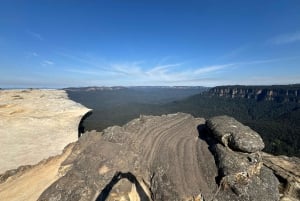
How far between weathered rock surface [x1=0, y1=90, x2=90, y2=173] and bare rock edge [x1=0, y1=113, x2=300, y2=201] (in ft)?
4.68

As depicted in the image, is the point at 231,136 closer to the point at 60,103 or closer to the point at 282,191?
the point at 282,191

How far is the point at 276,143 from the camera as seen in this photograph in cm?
12512

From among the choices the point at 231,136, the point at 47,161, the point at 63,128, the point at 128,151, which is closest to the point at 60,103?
the point at 63,128

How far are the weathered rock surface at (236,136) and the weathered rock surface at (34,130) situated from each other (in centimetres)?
1034

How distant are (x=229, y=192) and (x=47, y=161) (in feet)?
34.4

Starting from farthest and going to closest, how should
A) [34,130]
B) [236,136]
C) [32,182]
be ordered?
[34,130] < [236,136] < [32,182]

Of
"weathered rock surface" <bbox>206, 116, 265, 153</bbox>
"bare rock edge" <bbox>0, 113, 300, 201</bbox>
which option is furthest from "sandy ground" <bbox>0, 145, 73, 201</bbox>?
"weathered rock surface" <bbox>206, 116, 265, 153</bbox>

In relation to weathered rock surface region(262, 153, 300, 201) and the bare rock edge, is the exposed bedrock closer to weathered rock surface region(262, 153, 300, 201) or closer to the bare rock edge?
the bare rock edge

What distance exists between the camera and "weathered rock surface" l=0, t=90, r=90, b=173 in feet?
46.1

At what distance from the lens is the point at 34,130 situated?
17.1 m

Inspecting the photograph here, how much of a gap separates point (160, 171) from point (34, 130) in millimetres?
10773

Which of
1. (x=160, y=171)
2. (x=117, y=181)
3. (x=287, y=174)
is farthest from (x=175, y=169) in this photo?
(x=287, y=174)

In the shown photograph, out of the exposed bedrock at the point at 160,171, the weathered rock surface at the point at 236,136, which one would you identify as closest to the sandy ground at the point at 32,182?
the exposed bedrock at the point at 160,171

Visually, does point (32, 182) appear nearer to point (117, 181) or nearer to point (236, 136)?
point (117, 181)
